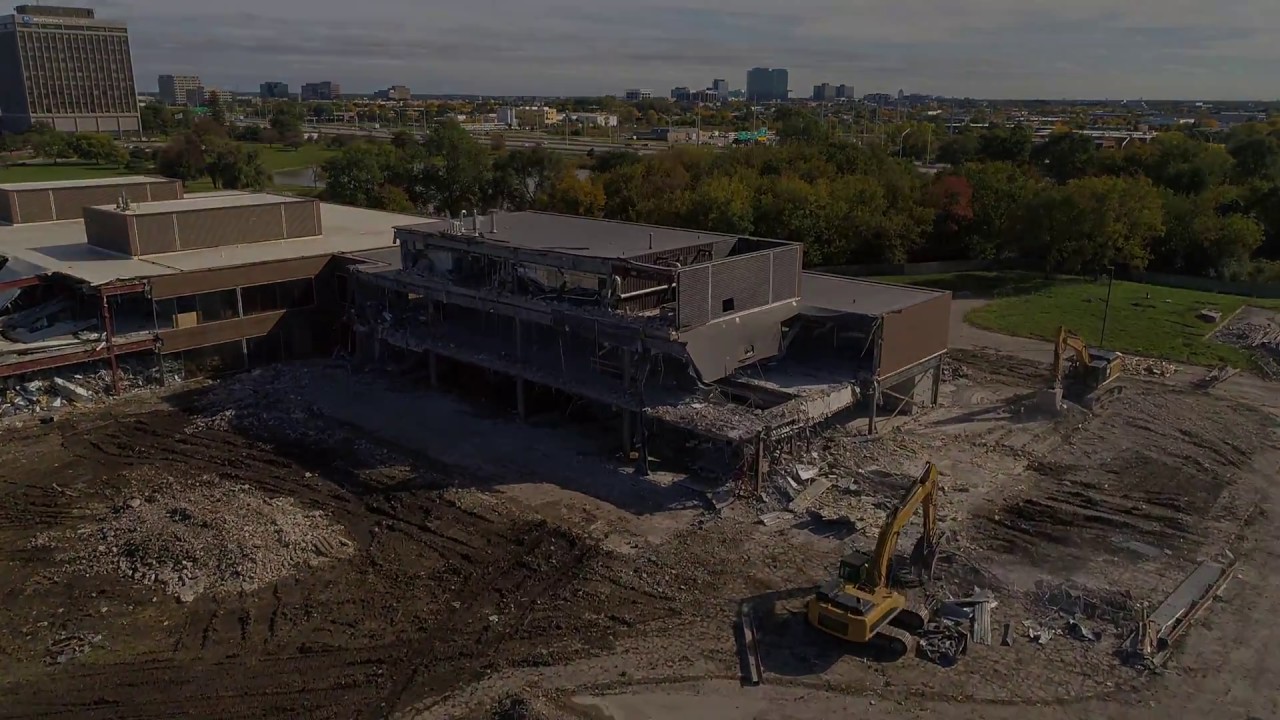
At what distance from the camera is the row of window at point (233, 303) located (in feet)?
99.2

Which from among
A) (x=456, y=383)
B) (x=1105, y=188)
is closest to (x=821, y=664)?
(x=456, y=383)

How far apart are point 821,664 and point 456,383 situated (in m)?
17.7

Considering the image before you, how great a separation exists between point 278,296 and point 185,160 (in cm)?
5289

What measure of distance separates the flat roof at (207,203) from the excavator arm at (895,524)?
29.3m

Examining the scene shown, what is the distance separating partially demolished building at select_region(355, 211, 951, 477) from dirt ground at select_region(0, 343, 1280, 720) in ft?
5.20

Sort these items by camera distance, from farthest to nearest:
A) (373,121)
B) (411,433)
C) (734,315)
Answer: (373,121) < (411,433) < (734,315)

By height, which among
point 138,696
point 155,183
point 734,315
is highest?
point 155,183

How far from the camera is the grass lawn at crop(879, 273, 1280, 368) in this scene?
33438 mm

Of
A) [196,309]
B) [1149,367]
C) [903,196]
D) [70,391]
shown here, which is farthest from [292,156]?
[1149,367]

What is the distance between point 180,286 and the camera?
29812mm

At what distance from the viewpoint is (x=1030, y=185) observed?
48.8 metres

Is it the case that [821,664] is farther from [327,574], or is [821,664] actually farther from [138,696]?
[138,696]

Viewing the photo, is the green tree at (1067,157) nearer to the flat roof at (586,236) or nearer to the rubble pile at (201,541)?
the flat roof at (586,236)

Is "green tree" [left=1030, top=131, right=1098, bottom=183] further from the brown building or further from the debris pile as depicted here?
the brown building
